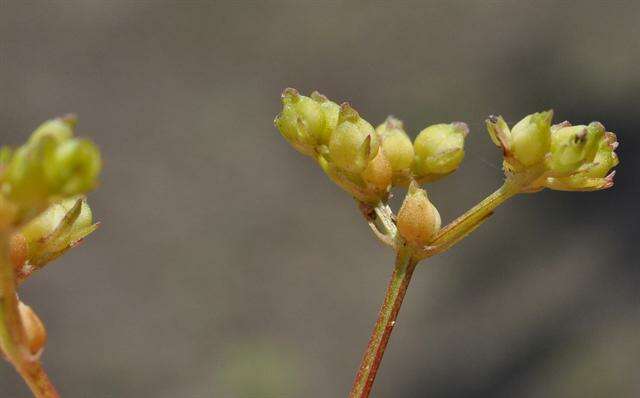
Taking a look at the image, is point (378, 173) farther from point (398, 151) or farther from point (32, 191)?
point (32, 191)

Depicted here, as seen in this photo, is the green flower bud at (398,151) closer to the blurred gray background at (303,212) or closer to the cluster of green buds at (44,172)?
the cluster of green buds at (44,172)

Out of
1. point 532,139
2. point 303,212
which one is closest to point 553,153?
point 532,139

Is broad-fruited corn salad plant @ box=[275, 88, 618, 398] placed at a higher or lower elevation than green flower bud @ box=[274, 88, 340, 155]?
lower

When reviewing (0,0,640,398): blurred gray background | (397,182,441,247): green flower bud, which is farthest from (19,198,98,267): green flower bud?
(0,0,640,398): blurred gray background

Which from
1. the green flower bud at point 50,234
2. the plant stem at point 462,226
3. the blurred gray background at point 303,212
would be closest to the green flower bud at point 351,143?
the plant stem at point 462,226

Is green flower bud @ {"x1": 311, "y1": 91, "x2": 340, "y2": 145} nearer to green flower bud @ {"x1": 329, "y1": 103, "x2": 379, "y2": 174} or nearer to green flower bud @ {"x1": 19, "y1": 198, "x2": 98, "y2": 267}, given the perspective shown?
green flower bud @ {"x1": 329, "y1": 103, "x2": 379, "y2": 174}

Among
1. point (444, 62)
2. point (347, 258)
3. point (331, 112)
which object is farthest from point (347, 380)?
point (331, 112)
